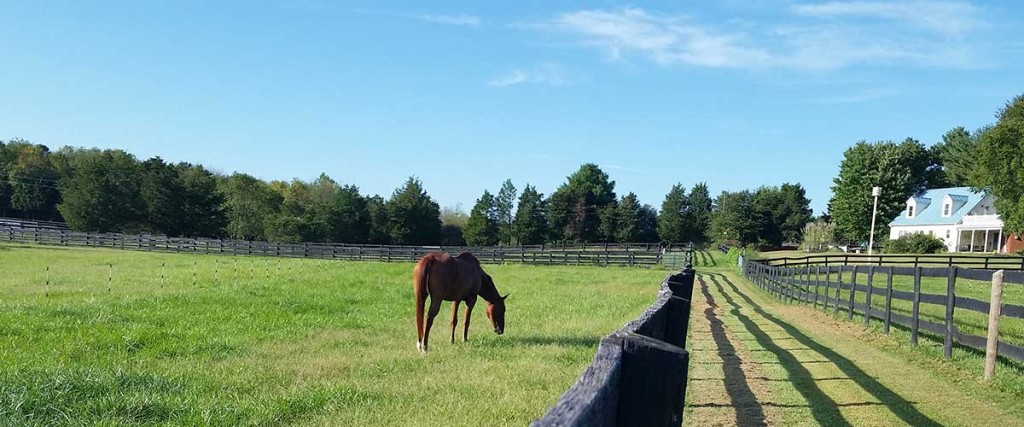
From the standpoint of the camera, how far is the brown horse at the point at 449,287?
30.4 ft

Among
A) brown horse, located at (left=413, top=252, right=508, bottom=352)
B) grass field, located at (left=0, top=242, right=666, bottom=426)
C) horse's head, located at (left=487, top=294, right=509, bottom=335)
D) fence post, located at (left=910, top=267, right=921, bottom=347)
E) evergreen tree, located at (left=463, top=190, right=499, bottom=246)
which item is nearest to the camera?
grass field, located at (left=0, top=242, right=666, bottom=426)

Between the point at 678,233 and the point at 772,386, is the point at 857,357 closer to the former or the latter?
the point at 772,386

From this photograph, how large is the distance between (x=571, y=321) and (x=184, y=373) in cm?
716

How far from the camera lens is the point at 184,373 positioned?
22.3 ft

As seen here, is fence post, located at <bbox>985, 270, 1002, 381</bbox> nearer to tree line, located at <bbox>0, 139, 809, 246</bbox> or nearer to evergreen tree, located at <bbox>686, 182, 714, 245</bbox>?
tree line, located at <bbox>0, 139, 809, 246</bbox>

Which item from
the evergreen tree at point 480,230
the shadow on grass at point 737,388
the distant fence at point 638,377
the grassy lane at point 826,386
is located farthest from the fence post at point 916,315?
the evergreen tree at point 480,230

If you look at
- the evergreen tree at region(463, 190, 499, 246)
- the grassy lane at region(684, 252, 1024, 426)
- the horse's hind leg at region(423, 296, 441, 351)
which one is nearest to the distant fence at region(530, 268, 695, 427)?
the grassy lane at region(684, 252, 1024, 426)

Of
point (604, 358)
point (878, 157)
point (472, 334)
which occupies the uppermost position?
point (878, 157)

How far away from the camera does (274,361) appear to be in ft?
25.7

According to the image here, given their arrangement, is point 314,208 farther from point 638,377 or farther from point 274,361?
point 638,377

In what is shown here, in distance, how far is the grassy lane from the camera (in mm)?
5539

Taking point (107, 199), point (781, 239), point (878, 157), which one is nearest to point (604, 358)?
point (107, 199)

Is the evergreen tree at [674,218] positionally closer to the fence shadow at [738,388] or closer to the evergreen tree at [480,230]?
the evergreen tree at [480,230]

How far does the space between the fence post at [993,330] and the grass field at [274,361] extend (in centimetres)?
443
